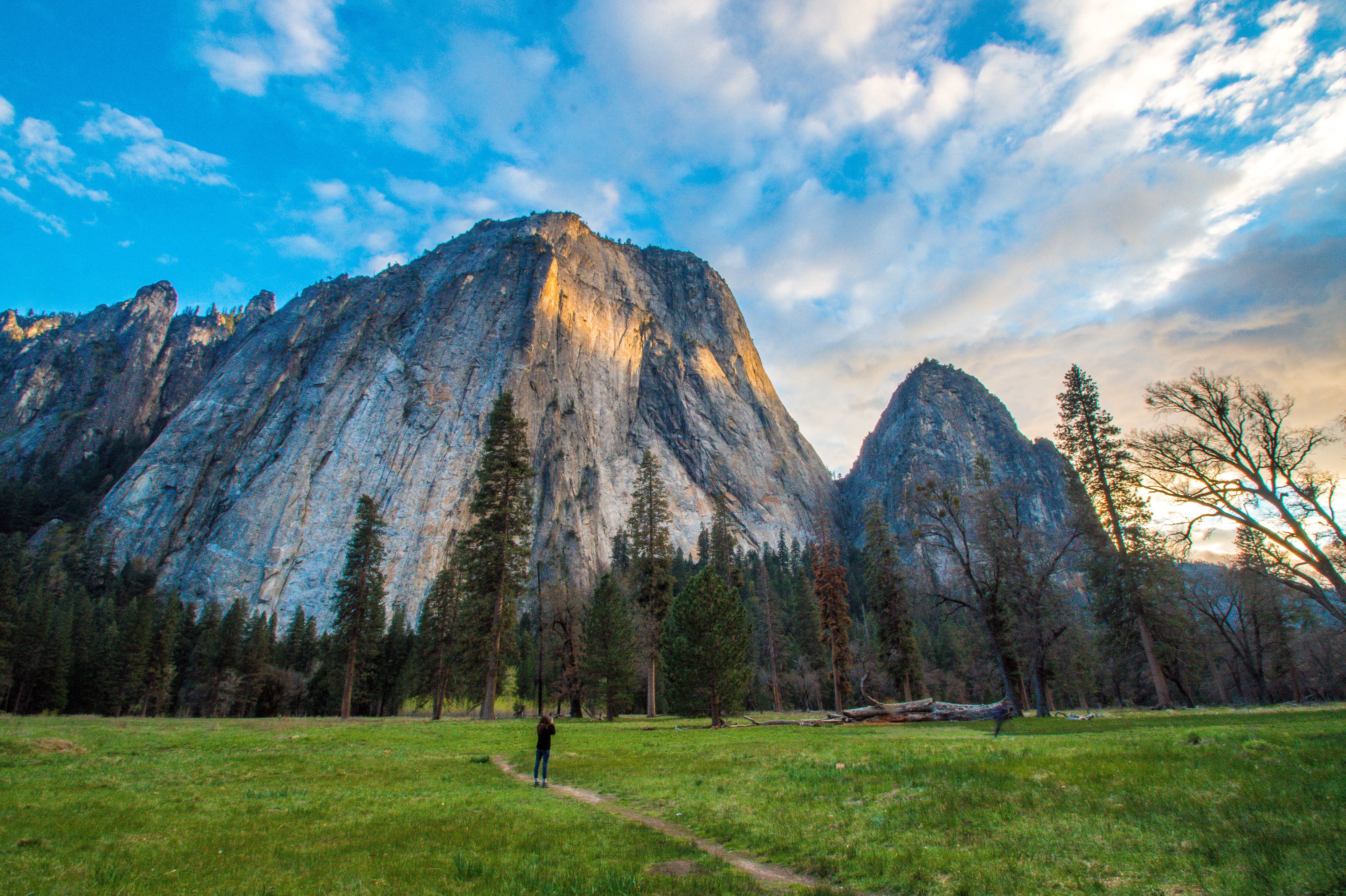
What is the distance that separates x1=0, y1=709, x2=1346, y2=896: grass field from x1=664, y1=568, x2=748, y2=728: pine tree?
43.8 feet

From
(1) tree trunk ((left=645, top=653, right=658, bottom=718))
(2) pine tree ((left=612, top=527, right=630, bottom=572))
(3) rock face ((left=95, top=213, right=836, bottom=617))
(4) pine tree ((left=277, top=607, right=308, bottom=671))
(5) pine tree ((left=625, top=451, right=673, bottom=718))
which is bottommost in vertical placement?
(1) tree trunk ((left=645, top=653, right=658, bottom=718))

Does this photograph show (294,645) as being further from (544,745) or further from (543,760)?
(544,745)

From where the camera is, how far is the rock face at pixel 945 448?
175 m

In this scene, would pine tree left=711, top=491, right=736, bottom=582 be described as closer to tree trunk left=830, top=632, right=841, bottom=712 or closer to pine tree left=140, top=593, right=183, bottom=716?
tree trunk left=830, top=632, right=841, bottom=712

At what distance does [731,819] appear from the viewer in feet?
31.1

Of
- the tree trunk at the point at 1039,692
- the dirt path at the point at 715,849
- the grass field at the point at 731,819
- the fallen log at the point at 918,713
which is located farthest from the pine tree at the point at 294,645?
the tree trunk at the point at 1039,692

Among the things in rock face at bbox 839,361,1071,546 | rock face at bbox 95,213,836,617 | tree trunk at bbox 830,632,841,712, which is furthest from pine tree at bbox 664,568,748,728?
rock face at bbox 839,361,1071,546

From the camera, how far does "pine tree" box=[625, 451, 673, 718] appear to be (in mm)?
46156

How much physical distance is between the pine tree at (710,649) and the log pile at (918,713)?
423cm

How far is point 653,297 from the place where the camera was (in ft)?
581

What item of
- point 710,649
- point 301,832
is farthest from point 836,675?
point 301,832

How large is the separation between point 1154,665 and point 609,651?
32147mm

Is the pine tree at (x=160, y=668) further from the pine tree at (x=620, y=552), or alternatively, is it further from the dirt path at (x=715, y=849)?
the dirt path at (x=715, y=849)

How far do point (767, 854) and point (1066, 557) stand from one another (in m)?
36.8
